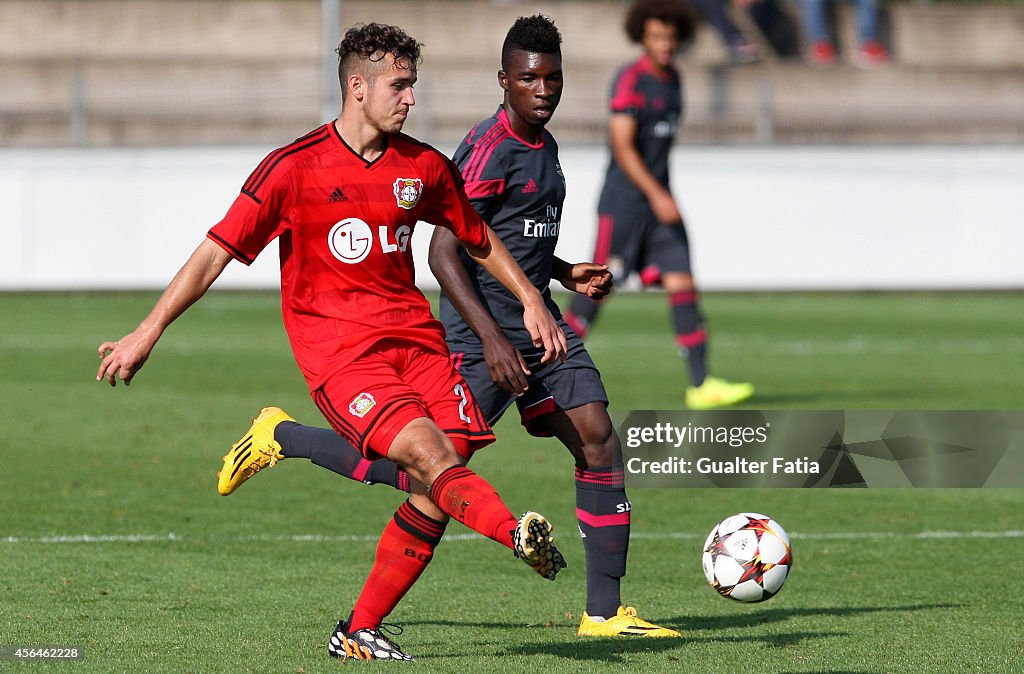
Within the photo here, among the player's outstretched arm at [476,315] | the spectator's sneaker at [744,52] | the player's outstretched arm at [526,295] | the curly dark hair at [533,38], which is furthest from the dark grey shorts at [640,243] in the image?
the spectator's sneaker at [744,52]

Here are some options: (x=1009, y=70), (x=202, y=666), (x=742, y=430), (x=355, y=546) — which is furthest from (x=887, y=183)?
(x=202, y=666)

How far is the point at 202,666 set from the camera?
4887 millimetres

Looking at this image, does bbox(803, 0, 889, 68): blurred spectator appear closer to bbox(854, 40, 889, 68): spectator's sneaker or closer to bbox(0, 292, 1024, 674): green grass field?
bbox(854, 40, 889, 68): spectator's sneaker

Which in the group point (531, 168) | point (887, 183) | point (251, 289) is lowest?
point (251, 289)

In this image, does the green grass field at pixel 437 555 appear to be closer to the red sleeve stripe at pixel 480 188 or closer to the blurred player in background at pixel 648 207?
the blurred player in background at pixel 648 207

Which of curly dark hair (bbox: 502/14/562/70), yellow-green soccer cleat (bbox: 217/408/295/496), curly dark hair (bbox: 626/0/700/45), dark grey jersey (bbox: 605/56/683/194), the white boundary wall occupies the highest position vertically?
curly dark hair (bbox: 502/14/562/70)

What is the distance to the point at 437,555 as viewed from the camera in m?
6.82

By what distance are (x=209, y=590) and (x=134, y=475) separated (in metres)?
2.79

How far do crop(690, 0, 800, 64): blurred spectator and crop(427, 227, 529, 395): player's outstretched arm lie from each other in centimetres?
1977

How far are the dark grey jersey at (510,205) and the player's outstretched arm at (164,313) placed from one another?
3.86 feet

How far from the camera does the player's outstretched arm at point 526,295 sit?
5.10m

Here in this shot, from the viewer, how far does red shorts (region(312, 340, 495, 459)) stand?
4.74 m

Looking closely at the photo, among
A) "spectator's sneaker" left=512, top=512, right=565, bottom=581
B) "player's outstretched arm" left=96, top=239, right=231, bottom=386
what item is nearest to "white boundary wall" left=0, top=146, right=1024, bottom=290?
"player's outstretched arm" left=96, top=239, right=231, bottom=386

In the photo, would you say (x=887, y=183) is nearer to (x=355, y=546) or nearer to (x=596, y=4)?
(x=596, y=4)
